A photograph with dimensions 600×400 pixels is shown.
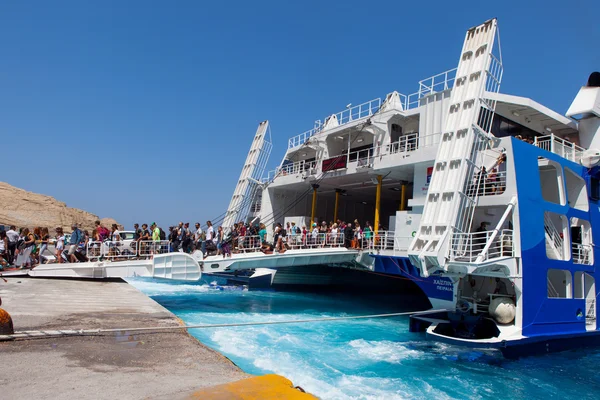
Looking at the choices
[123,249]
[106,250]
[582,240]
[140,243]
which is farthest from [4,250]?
[582,240]

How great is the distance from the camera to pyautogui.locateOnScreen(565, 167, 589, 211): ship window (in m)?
15.4

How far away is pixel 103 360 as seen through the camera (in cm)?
547

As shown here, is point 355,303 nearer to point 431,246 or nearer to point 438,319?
point 438,319

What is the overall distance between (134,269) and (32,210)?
43.0 m

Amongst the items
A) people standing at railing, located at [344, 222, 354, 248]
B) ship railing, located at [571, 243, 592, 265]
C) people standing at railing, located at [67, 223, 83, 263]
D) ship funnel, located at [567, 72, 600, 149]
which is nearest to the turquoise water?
people standing at railing, located at [344, 222, 354, 248]

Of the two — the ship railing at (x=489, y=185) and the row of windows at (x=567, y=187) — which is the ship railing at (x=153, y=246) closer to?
the ship railing at (x=489, y=185)

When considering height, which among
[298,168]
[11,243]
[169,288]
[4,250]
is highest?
[298,168]

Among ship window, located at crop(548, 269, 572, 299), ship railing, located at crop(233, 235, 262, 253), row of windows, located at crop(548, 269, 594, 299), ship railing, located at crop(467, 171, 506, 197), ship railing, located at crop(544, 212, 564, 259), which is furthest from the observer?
ship railing, located at crop(233, 235, 262, 253)

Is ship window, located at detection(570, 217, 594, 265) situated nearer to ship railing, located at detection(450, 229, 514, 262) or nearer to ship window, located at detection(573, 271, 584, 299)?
ship window, located at detection(573, 271, 584, 299)

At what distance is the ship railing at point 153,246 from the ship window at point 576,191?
14.8 m

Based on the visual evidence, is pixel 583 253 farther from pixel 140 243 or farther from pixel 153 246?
pixel 140 243

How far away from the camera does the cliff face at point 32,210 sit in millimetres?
45459

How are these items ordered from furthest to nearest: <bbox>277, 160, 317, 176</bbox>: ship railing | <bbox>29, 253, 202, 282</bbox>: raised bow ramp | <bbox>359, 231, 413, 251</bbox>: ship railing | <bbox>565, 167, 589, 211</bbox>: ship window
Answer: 1. <bbox>277, 160, 317, 176</bbox>: ship railing
2. <bbox>359, 231, 413, 251</bbox>: ship railing
3. <bbox>565, 167, 589, 211</bbox>: ship window
4. <bbox>29, 253, 202, 282</bbox>: raised bow ramp

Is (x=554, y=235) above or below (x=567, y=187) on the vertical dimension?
below
